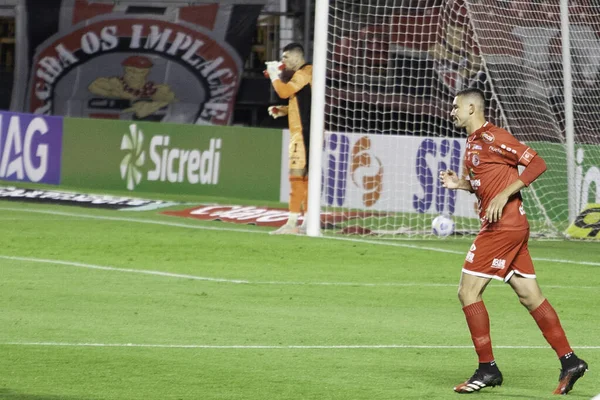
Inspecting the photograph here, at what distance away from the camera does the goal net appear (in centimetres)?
1911

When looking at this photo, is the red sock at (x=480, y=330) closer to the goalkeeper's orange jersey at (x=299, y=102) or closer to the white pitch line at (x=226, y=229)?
the white pitch line at (x=226, y=229)

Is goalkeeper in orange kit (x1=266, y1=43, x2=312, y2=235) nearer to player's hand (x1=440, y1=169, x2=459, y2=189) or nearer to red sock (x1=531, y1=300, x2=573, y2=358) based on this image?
player's hand (x1=440, y1=169, x2=459, y2=189)

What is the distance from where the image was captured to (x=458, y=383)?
25.4ft

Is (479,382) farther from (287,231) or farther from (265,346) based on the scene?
(287,231)

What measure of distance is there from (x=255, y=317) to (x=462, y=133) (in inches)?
428

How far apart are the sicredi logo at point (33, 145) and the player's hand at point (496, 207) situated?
15951 millimetres

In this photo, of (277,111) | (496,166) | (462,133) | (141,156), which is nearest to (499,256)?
(496,166)

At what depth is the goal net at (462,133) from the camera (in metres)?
19.1

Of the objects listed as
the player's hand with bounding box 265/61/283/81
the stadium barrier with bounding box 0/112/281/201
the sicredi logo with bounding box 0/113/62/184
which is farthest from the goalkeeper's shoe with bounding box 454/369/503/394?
the sicredi logo with bounding box 0/113/62/184

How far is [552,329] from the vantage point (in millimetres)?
7617

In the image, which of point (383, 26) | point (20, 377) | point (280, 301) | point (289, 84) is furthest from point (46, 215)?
point (20, 377)

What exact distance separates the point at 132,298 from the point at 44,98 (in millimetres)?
16586

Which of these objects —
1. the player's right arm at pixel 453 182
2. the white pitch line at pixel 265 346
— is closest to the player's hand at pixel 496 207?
the player's right arm at pixel 453 182

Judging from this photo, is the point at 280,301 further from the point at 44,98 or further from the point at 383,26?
the point at 44,98
